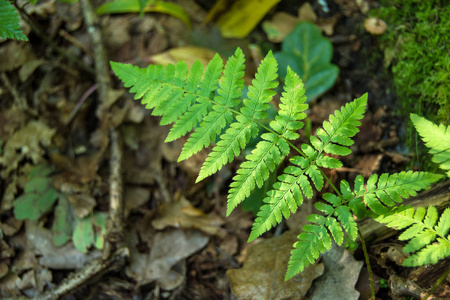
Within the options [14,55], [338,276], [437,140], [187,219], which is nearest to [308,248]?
[338,276]

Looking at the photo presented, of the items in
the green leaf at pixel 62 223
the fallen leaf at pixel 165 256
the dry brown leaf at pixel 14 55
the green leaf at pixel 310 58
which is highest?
the dry brown leaf at pixel 14 55

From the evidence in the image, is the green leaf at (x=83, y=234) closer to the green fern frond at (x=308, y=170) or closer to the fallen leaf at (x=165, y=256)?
the fallen leaf at (x=165, y=256)

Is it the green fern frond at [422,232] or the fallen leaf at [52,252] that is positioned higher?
the green fern frond at [422,232]

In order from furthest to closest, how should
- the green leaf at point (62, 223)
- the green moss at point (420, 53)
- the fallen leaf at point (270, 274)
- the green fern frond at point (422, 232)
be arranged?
the green leaf at point (62, 223), the green moss at point (420, 53), the fallen leaf at point (270, 274), the green fern frond at point (422, 232)

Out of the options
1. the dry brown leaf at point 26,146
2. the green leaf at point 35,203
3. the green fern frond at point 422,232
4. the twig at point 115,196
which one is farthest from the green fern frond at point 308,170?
the dry brown leaf at point 26,146

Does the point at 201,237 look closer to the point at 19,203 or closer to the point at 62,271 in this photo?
the point at 62,271

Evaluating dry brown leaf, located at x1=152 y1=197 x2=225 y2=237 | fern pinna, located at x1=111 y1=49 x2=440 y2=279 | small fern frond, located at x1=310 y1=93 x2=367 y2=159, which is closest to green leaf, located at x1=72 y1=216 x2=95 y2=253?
dry brown leaf, located at x1=152 y1=197 x2=225 y2=237

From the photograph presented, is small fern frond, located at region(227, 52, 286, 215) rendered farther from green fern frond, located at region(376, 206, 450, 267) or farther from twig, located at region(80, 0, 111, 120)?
twig, located at region(80, 0, 111, 120)

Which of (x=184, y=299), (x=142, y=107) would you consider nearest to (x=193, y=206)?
(x=184, y=299)
